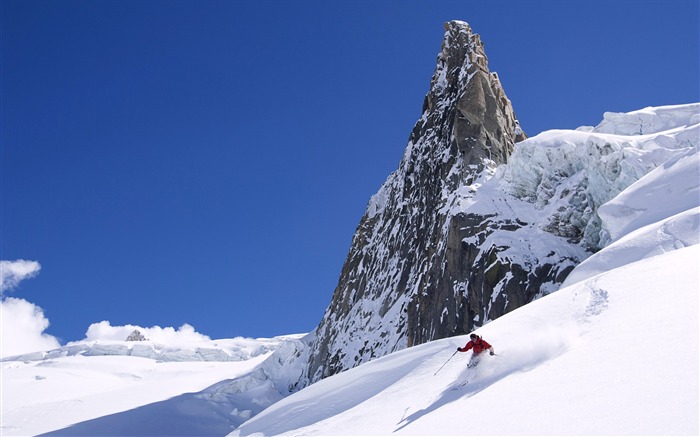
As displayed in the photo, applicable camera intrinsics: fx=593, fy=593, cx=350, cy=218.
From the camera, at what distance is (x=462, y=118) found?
169 ft

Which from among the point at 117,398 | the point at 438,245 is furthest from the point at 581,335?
the point at 117,398

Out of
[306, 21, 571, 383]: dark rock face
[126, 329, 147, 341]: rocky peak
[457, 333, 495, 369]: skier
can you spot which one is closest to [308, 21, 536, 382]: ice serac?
[306, 21, 571, 383]: dark rock face

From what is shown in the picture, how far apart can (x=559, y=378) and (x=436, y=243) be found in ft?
122

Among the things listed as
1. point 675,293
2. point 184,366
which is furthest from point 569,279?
point 184,366

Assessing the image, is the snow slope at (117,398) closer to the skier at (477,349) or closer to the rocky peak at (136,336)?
the skier at (477,349)

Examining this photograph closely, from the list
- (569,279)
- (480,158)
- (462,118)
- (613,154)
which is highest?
(462,118)

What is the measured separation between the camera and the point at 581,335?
436 inches

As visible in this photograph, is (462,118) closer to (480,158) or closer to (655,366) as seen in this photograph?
(480,158)

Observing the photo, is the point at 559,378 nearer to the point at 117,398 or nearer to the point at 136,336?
the point at 117,398

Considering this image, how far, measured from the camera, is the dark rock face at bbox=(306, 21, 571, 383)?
37.7m

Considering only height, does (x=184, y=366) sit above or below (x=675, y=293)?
above

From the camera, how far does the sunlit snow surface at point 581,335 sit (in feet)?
25.6

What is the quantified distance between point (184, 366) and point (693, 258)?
90.9 m

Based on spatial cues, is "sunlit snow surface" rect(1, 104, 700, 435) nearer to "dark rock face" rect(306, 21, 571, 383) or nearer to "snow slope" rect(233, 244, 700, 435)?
"snow slope" rect(233, 244, 700, 435)
